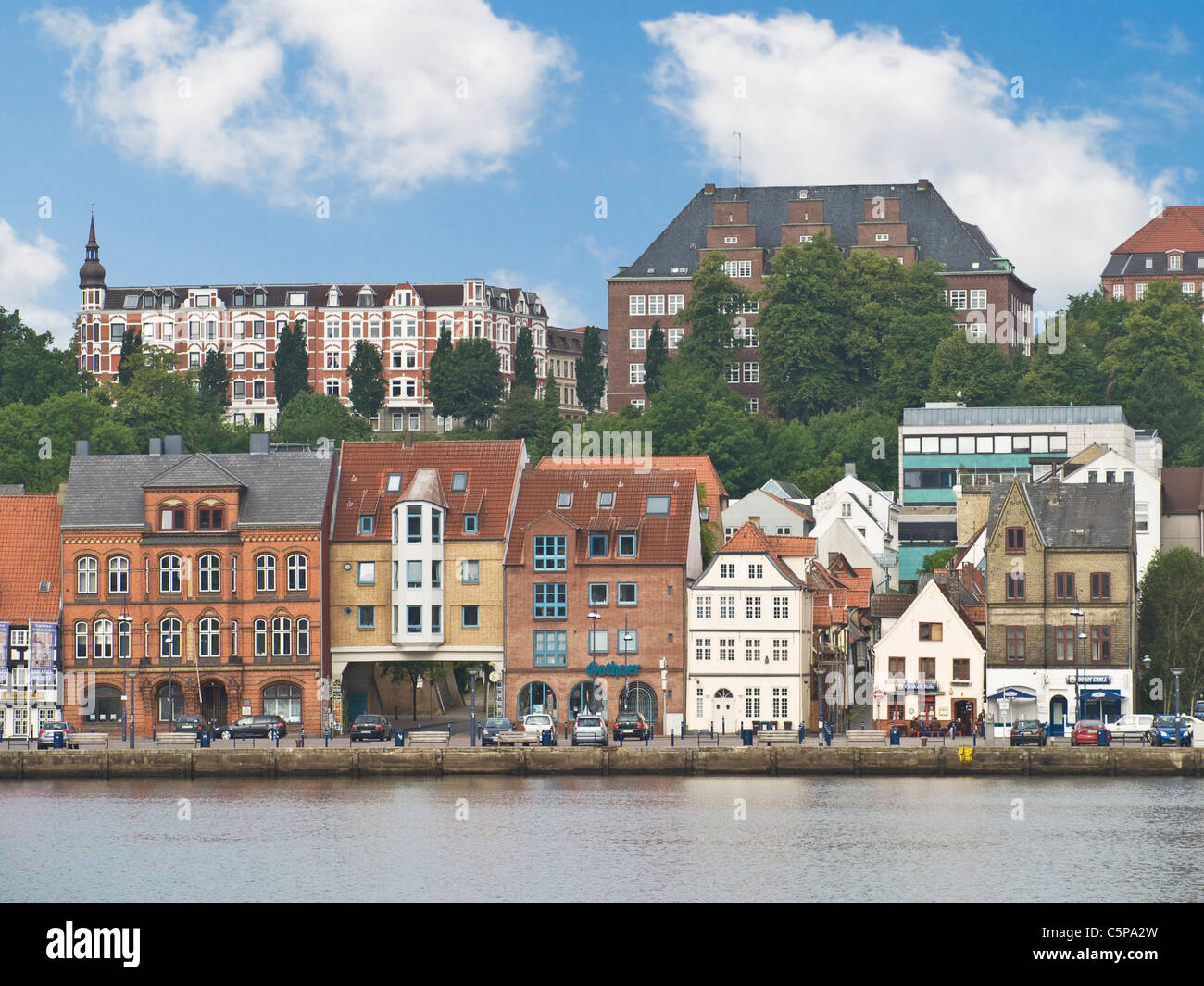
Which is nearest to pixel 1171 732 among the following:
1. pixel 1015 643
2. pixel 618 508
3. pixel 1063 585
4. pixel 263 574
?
pixel 1015 643

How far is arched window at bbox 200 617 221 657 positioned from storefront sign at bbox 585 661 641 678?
1569cm

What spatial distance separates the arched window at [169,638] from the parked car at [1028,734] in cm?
3540

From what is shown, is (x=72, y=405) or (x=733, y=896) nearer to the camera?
(x=733, y=896)

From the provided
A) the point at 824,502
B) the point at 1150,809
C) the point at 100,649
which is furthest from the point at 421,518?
the point at 824,502

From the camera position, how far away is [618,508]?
369 ft

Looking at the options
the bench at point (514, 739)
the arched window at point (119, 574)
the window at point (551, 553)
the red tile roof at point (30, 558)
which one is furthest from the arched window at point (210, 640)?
the bench at point (514, 739)

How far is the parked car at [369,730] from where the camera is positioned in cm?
10394

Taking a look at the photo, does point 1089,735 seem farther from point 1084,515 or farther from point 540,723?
point 540,723

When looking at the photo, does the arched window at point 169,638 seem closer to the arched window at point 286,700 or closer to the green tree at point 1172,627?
the arched window at point 286,700

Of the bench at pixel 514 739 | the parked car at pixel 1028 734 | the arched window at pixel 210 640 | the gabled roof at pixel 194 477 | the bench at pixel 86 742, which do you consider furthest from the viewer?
the gabled roof at pixel 194 477

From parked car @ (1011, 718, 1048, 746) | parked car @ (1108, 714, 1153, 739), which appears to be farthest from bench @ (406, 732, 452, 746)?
parked car @ (1108, 714, 1153, 739)
